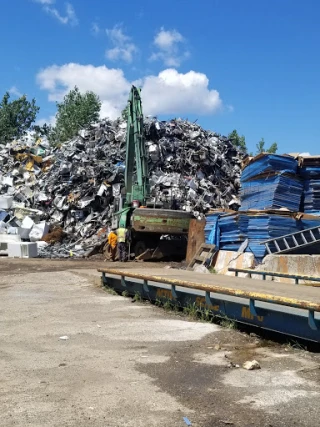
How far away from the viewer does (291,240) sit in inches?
456

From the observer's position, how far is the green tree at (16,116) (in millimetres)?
48875

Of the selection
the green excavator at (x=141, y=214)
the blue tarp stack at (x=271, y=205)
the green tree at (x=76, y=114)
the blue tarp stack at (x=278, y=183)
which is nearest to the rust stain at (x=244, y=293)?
the blue tarp stack at (x=271, y=205)

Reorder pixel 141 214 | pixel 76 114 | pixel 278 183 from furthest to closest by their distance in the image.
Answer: pixel 76 114, pixel 141 214, pixel 278 183

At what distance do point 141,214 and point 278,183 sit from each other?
501 cm

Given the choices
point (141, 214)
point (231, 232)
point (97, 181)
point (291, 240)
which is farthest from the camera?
point (97, 181)

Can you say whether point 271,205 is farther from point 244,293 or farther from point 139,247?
point 244,293

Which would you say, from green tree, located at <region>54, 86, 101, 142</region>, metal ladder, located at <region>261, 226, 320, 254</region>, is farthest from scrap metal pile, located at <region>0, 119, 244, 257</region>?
green tree, located at <region>54, 86, 101, 142</region>

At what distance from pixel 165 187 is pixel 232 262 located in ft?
30.4

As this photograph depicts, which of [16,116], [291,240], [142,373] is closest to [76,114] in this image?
[16,116]

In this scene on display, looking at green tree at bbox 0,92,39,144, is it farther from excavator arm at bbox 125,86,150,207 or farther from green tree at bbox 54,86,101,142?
excavator arm at bbox 125,86,150,207

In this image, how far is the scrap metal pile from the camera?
20.7 m

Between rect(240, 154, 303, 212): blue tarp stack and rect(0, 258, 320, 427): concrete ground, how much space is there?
6.31 m

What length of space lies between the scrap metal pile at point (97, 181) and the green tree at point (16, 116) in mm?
21991

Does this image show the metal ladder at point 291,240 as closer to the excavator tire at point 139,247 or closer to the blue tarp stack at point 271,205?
the blue tarp stack at point 271,205
